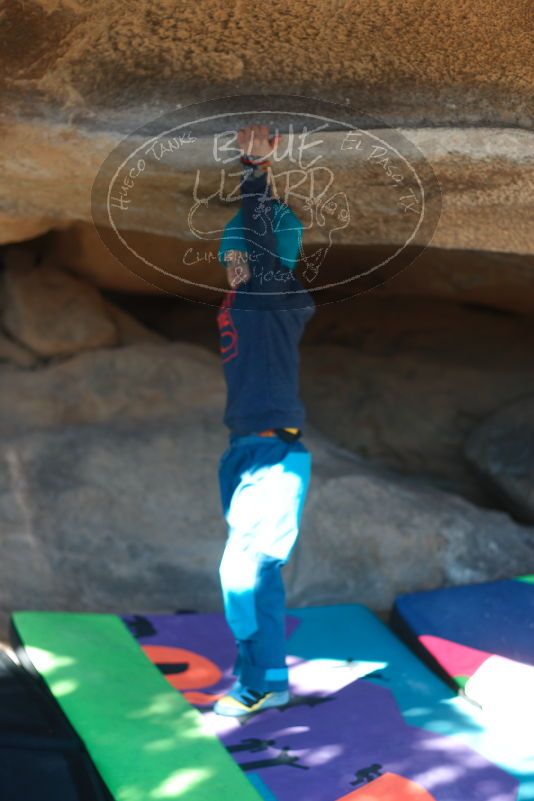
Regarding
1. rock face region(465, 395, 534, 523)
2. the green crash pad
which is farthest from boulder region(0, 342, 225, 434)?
rock face region(465, 395, 534, 523)

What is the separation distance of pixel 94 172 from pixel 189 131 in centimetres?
37

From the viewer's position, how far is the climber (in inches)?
107

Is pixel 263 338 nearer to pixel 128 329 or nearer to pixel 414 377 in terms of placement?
pixel 128 329

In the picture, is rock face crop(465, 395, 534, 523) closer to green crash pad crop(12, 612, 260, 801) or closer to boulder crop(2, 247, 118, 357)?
boulder crop(2, 247, 118, 357)

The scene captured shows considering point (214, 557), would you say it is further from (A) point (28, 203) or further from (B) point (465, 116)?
(B) point (465, 116)

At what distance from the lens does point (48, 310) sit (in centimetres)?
422

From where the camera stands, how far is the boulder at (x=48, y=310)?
4.19 meters

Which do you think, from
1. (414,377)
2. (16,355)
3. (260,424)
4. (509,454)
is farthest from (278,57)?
(414,377)

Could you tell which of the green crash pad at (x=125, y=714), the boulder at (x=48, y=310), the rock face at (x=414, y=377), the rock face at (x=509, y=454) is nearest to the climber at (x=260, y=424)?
the green crash pad at (x=125, y=714)
